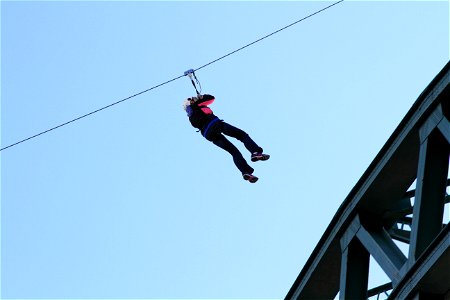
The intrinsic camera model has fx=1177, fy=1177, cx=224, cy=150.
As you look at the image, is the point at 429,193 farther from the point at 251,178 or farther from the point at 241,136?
the point at 241,136

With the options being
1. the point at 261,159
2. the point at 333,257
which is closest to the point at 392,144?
the point at 333,257

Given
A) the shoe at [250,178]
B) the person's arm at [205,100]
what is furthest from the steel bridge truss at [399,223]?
the person's arm at [205,100]

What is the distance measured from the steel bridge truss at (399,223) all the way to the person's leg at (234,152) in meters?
2.67

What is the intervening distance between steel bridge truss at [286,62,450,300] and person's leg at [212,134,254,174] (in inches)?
105

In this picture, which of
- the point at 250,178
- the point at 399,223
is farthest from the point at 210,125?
the point at 399,223

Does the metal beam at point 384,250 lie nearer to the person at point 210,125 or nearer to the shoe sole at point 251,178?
the shoe sole at point 251,178

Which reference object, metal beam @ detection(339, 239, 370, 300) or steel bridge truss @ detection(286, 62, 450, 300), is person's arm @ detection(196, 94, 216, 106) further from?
metal beam @ detection(339, 239, 370, 300)

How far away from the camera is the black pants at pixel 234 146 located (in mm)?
18078

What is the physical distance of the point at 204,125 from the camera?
Result: 18859mm

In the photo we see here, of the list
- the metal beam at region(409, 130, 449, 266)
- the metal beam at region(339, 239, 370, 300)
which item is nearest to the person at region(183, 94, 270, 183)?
the metal beam at region(339, 239, 370, 300)

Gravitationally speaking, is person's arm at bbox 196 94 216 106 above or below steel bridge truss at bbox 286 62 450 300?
above

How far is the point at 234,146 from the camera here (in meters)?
18.7

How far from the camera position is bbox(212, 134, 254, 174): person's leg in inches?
717

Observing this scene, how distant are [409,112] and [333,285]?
Result: 3.04 m
